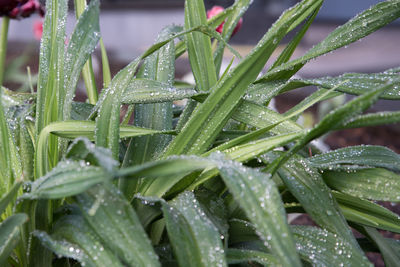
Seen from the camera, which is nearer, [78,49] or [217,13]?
[78,49]

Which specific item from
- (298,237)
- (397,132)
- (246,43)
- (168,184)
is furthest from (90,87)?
(246,43)

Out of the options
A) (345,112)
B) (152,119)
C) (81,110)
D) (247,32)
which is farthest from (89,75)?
(247,32)

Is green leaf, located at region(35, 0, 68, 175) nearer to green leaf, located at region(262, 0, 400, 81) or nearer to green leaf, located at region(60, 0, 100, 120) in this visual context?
green leaf, located at region(60, 0, 100, 120)

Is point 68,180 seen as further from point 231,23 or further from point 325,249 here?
point 231,23

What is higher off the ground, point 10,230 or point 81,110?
point 81,110

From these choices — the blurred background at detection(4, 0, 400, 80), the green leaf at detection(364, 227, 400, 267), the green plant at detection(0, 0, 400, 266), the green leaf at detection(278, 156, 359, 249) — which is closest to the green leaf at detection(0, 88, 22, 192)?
the green plant at detection(0, 0, 400, 266)

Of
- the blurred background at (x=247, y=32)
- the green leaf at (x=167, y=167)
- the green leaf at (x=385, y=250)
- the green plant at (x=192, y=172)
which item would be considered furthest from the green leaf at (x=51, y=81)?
the blurred background at (x=247, y=32)
